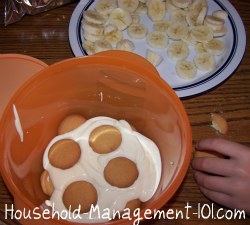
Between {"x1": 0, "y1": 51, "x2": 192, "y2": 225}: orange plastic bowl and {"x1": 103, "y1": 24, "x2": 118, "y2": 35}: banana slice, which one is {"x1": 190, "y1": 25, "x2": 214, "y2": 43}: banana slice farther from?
{"x1": 0, "y1": 51, "x2": 192, "y2": 225}: orange plastic bowl

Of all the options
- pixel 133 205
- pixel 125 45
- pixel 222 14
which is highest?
pixel 222 14

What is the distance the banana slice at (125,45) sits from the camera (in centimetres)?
118

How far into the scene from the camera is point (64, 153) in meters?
0.81

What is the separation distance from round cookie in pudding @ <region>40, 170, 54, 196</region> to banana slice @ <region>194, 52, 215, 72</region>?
1.89ft

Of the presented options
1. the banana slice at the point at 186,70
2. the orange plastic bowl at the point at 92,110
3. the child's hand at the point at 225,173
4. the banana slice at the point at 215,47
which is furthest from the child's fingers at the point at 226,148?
the banana slice at the point at 215,47

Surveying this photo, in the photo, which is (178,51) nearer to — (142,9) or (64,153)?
(142,9)

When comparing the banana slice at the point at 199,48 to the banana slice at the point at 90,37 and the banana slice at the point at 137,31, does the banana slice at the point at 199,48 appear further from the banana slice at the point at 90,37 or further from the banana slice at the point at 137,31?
the banana slice at the point at 90,37

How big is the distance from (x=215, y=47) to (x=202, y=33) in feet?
0.21

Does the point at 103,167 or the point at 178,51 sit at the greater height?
the point at 178,51

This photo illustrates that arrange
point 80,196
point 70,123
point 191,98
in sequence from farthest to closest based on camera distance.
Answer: point 191,98
point 70,123
point 80,196

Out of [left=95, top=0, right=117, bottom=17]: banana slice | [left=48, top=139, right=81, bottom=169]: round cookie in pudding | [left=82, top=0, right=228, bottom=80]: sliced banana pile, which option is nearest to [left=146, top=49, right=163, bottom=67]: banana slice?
[left=82, top=0, right=228, bottom=80]: sliced banana pile

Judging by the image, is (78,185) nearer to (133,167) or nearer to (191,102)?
(133,167)

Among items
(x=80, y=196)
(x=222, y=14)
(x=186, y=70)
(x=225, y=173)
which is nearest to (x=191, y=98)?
(x=186, y=70)

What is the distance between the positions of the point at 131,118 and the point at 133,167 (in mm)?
144
